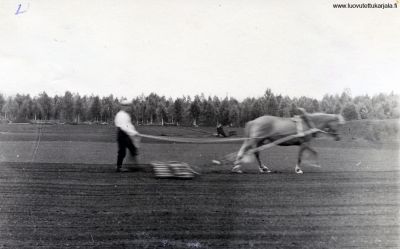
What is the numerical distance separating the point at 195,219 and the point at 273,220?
122 centimetres

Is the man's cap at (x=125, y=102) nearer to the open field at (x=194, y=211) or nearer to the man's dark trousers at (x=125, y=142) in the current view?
the man's dark trousers at (x=125, y=142)

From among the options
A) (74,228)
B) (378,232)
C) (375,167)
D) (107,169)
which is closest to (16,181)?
(107,169)

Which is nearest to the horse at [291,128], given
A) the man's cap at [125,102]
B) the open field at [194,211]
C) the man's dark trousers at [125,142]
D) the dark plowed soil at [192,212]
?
the open field at [194,211]

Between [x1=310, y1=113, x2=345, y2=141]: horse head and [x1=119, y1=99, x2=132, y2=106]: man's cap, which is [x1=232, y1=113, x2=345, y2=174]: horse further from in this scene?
[x1=119, y1=99, x2=132, y2=106]: man's cap

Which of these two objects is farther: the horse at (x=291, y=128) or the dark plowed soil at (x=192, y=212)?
the horse at (x=291, y=128)

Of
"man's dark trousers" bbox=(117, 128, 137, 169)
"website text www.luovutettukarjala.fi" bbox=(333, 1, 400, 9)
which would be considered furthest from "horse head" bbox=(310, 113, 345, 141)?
"man's dark trousers" bbox=(117, 128, 137, 169)

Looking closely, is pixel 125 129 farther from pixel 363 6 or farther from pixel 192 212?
pixel 363 6

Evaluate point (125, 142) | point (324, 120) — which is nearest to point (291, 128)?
point (324, 120)

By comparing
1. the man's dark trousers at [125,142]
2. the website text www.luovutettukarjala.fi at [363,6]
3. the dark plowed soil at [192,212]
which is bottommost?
Result: the dark plowed soil at [192,212]

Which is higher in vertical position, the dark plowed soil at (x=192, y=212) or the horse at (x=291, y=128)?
the horse at (x=291, y=128)

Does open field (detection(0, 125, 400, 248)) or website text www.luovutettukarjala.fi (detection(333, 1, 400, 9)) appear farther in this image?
website text www.luovutettukarjala.fi (detection(333, 1, 400, 9))

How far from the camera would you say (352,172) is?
9.93 meters

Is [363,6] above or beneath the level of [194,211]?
above

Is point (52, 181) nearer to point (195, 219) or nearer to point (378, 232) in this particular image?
point (195, 219)
